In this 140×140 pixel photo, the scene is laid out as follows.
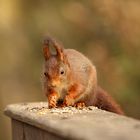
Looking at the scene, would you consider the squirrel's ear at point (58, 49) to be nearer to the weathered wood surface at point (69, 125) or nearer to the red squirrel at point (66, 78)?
the red squirrel at point (66, 78)

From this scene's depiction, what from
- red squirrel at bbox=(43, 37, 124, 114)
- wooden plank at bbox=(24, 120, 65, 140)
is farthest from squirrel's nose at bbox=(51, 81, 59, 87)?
wooden plank at bbox=(24, 120, 65, 140)

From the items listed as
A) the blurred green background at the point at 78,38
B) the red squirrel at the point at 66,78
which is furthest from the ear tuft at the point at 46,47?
the blurred green background at the point at 78,38

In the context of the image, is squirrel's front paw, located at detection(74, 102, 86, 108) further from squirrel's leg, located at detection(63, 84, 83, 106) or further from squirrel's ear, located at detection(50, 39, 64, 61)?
squirrel's ear, located at detection(50, 39, 64, 61)

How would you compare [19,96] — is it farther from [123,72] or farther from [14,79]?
[123,72]

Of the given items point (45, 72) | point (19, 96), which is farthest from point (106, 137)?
point (19, 96)

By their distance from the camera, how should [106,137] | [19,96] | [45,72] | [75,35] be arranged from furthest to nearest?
[75,35]
[19,96]
[45,72]
[106,137]

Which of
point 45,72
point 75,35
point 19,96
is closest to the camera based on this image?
point 45,72

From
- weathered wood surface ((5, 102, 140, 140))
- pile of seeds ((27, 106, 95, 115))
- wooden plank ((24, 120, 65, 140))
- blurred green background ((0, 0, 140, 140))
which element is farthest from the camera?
blurred green background ((0, 0, 140, 140))
